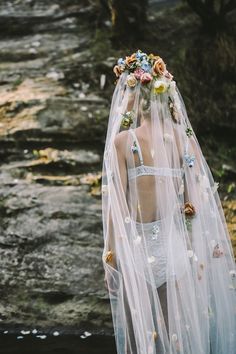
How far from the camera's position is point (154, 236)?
3.58 m

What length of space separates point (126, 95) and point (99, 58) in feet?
13.7

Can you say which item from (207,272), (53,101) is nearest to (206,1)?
(53,101)

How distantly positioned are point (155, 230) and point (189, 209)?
30 cm

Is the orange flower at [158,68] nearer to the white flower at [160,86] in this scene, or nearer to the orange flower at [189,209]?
the white flower at [160,86]

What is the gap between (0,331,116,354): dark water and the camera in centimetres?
491

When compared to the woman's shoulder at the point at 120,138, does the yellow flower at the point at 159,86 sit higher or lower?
higher

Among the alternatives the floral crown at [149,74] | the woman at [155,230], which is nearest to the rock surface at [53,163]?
the woman at [155,230]

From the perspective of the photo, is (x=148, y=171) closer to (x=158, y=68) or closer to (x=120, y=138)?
(x=120, y=138)

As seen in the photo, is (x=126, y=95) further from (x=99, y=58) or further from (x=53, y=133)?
(x=99, y=58)

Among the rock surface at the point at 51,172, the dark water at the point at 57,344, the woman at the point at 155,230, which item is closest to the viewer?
the woman at the point at 155,230

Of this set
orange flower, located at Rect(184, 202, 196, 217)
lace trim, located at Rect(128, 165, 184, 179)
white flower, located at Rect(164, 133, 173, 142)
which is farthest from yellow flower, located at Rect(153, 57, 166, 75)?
orange flower, located at Rect(184, 202, 196, 217)

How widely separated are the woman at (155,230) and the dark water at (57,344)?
57.0 inches

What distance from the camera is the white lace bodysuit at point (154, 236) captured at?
3.57 m

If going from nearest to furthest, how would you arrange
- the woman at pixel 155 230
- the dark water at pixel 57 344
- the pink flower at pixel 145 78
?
the woman at pixel 155 230
the pink flower at pixel 145 78
the dark water at pixel 57 344
